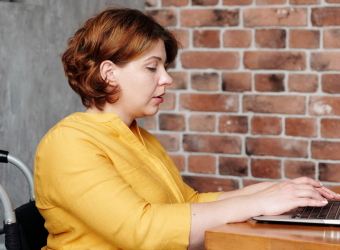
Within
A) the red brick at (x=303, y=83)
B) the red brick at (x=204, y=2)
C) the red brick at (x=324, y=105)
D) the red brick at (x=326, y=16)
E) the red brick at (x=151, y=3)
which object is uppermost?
the red brick at (x=151, y=3)

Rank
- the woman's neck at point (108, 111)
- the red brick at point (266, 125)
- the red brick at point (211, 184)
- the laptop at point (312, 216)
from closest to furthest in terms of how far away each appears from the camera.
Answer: the laptop at point (312, 216), the woman's neck at point (108, 111), the red brick at point (266, 125), the red brick at point (211, 184)

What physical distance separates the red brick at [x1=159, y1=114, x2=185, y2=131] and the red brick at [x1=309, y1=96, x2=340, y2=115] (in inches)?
24.0

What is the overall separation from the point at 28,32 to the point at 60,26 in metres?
0.17

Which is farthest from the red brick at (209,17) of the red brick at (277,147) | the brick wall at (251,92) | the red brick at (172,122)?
the red brick at (277,147)

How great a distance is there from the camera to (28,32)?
2092 mm

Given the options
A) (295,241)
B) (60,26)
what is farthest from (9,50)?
(295,241)

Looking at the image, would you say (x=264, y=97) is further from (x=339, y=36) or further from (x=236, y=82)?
(x=339, y=36)

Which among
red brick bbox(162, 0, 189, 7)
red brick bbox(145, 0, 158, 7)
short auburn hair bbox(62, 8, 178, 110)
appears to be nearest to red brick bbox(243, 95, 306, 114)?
red brick bbox(162, 0, 189, 7)

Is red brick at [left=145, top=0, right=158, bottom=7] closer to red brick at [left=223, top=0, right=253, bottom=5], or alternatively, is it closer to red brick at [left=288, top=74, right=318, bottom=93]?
red brick at [left=223, top=0, right=253, bottom=5]

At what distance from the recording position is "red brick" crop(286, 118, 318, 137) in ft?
6.46

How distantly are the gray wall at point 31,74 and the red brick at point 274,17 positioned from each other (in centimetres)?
56

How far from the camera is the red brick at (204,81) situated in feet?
6.88

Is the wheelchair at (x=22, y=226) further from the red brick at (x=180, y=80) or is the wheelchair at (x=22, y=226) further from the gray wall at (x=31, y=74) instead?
the red brick at (x=180, y=80)

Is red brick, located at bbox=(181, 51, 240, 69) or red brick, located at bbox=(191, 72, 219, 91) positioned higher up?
red brick, located at bbox=(181, 51, 240, 69)
